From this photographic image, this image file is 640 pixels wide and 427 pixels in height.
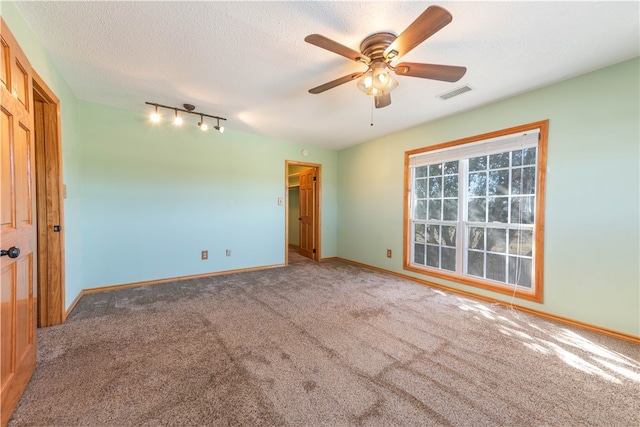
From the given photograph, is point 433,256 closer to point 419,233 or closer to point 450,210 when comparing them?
point 419,233

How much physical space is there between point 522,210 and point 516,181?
1.13 ft

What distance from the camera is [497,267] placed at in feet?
Answer: 9.98

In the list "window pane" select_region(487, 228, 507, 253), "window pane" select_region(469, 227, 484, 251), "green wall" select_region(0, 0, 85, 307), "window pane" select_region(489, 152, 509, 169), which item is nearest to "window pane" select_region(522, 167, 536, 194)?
"window pane" select_region(489, 152, 509, 169)

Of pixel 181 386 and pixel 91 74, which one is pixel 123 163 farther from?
pixel 181 386

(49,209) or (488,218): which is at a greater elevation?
(49,209)

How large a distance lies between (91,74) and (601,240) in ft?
16.9

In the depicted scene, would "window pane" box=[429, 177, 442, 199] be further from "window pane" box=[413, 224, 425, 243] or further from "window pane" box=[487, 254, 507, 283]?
"window pane" box=[487, 254, 507, 283]

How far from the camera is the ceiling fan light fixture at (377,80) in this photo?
1857 mm

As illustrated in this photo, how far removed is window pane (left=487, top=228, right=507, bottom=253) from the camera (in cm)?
298

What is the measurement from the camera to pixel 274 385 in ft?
5.08

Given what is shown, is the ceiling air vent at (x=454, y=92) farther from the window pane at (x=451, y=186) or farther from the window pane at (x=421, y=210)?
the window pane at (x=421, y=210)

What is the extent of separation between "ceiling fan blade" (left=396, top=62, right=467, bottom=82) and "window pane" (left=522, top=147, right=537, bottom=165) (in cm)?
161

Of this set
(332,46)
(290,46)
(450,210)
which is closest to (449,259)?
(450,210)

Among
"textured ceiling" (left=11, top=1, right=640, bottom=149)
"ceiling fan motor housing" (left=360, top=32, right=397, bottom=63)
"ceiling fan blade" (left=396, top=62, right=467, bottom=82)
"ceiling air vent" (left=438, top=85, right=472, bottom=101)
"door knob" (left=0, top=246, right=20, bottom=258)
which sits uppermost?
"textured ceiling" (left=11, top=1, right=640, bottom=149)
